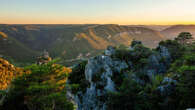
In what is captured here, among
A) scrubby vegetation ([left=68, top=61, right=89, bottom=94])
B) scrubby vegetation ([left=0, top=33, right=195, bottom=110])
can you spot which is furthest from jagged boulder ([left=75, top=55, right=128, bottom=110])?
scrubby vegetation ([left=68, top=61, right=89, bottom=94])

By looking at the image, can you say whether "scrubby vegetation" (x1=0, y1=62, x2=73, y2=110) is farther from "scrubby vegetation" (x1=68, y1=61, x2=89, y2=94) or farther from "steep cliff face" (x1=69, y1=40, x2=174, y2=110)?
"scrubby vegetation" (x1=68, y1=61, x2=89, y2=94)

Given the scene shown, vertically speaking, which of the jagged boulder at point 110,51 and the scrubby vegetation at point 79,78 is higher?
the jagged boulder at point 110,51

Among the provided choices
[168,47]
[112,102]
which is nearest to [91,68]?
[112,102]

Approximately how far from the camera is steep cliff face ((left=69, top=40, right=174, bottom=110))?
83.1ft

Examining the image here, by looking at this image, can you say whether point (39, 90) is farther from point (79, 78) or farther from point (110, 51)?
point (110, 51)

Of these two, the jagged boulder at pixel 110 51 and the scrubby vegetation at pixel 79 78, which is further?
the jagged boulder at pixel 110 51

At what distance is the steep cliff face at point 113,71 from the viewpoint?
83.1 ft

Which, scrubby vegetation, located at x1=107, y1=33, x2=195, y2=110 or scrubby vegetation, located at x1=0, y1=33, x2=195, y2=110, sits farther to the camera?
scrubby vegetation, located at x1=107, y1=33, x2=195, y2=110

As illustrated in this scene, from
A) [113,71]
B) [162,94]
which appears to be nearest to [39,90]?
[162,94]

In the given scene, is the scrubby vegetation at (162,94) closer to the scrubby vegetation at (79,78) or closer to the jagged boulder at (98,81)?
the jagged boulder at (98,81)

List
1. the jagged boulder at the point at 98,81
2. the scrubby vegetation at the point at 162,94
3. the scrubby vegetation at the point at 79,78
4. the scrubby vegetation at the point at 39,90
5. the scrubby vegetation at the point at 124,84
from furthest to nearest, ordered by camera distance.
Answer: the scrubby vegetation at the point at 79,78
the jagged boulder at the point at 98,81
the scrubby vegetation at the point at 162,94
the scrubby vegetation at the point at 124,84
the scrubby vegetation at the point at 39,90

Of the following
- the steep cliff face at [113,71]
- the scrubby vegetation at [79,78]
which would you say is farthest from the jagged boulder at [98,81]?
the scrubby vegetation at [79,78]

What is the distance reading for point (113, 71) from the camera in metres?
27.1

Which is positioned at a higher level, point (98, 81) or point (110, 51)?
point (110, 51)
